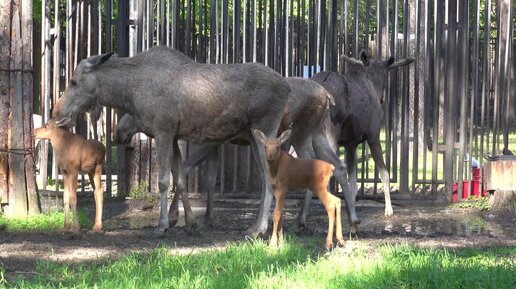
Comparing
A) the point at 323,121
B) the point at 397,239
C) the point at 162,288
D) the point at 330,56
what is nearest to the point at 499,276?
the point at 162,288

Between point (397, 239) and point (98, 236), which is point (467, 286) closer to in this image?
point (397, 239)

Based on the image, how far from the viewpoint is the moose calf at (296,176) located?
338 inches

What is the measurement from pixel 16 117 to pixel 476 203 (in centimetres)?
615

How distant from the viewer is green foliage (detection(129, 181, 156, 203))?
13438 mm

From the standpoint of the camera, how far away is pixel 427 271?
21.5 ft

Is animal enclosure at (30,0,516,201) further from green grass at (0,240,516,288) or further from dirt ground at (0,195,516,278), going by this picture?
green grass at (0,240,516,288)

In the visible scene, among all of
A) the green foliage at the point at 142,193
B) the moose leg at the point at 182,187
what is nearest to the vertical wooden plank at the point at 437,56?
the green foliage at the point at 142,193

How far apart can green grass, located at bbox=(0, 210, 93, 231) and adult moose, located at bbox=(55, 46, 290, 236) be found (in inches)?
43.6

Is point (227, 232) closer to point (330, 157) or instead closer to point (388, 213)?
point (330, 157)

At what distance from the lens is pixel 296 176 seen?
867 cm

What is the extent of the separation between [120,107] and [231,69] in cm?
117

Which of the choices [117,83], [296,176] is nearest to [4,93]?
[117,83]

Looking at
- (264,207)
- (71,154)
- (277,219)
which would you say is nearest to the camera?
(277,219)

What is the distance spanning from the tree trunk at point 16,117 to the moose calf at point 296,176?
3.33 meters
